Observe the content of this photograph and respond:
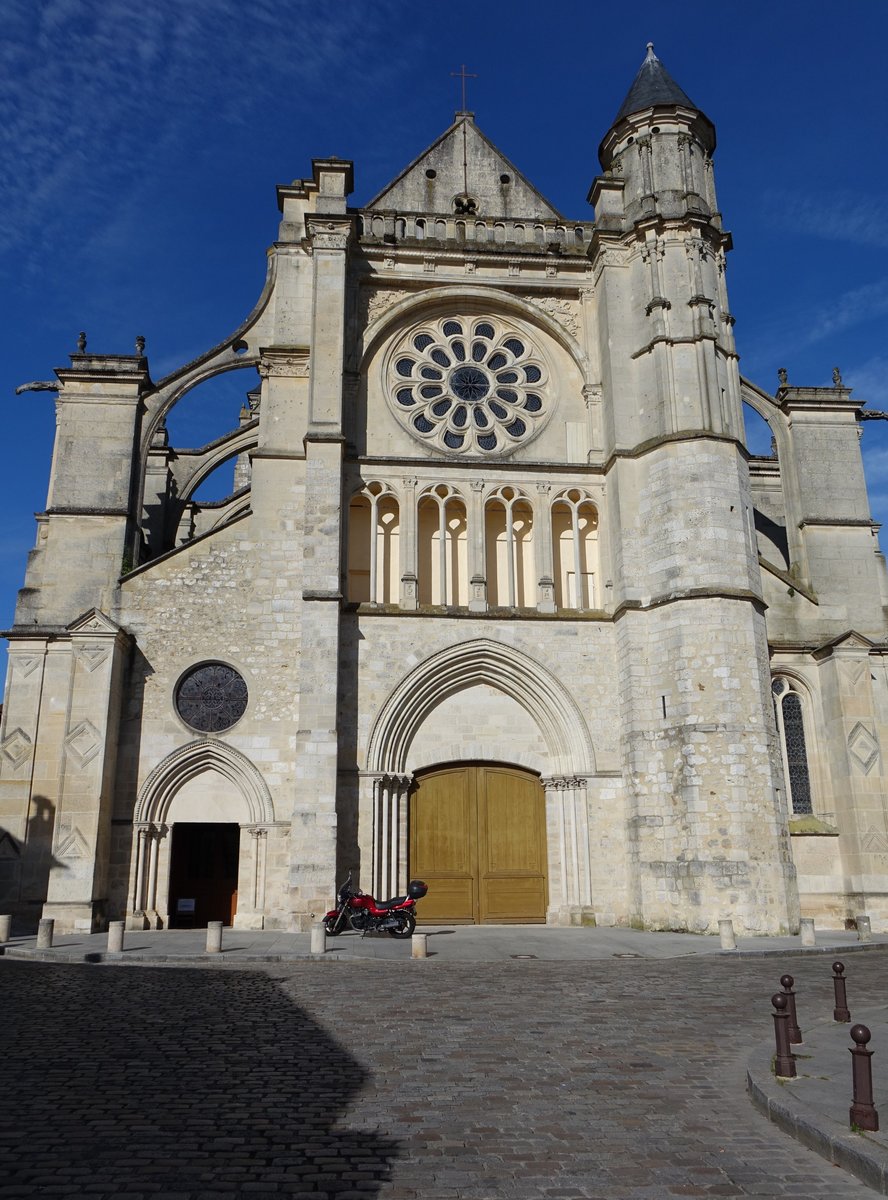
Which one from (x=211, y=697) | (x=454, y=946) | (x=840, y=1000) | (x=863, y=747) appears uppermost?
(x=211, y=697)

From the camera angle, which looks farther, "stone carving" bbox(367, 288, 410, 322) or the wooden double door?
"stone carving" bbox(367, 288, 410, 322)

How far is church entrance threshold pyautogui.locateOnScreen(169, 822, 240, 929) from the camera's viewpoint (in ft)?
63.2

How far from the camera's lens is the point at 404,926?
1639cm

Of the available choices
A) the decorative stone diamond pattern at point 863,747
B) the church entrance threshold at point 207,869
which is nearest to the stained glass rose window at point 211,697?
the church entrance threshold at point 207,869

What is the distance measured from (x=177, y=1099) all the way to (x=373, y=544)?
14533 millimetres

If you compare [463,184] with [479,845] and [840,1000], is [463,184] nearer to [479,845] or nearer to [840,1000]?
[479,845]

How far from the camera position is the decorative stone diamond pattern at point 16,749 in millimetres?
18109

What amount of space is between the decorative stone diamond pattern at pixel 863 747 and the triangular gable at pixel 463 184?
13147 mm

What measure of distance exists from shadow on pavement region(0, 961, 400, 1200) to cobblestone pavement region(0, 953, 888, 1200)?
0.8 inches

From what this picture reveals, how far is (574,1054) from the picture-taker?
24.9ft

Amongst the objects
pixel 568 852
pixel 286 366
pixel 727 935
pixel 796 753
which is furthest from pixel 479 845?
pixel 286 366

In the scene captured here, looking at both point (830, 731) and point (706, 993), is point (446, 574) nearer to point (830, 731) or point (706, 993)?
point (830, 731)

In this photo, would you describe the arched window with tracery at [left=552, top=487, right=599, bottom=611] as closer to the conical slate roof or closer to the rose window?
the rose window

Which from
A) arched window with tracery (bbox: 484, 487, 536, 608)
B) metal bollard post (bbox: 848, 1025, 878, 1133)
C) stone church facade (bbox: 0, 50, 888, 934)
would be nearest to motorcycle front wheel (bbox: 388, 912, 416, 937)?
stone church facade (bbox: 0, 50, 888, 934)
